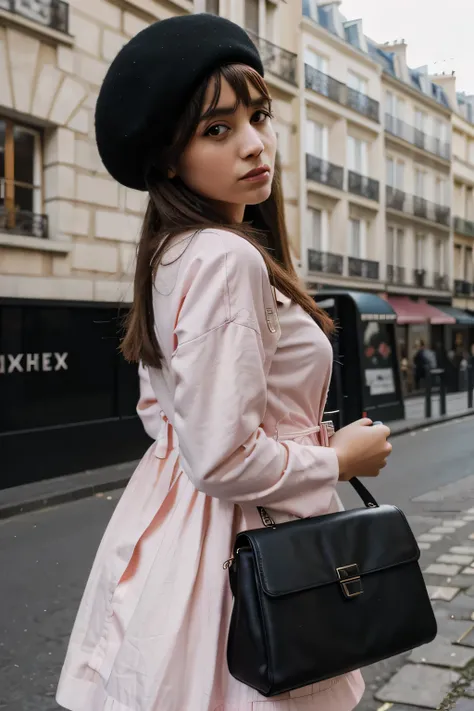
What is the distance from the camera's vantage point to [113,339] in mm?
10750

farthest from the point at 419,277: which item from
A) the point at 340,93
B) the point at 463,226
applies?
the point at 340,93

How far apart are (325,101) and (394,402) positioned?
35.1 ft

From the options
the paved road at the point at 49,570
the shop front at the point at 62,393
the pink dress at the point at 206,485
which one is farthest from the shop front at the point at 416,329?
the pink dress at the point at 206,485

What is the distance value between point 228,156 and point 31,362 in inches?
337

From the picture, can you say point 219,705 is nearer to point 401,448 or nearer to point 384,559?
point 384,559

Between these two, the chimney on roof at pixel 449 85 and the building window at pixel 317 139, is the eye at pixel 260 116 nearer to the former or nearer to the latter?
the building window at pixel 317 139

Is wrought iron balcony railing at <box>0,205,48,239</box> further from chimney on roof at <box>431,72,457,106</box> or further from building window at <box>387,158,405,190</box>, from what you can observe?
chimney on roof at <box>431,72,457,106</box>

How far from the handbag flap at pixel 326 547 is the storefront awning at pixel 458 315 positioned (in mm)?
28993

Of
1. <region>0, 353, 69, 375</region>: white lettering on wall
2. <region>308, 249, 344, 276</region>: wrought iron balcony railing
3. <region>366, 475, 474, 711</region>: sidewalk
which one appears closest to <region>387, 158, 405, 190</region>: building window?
<region>308, 249, 344, 276</region>: wrought iron balcony railing

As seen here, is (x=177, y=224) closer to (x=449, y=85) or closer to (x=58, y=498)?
(x=58, y=498)

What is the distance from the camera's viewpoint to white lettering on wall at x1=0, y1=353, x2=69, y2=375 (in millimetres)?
9219

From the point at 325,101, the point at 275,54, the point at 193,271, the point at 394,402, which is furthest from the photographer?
the point at 325,101

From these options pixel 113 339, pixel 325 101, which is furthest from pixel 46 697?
pixel 325 101

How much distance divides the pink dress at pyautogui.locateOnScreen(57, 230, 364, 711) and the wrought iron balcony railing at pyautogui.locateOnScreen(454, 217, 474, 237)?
3314 centimetres
